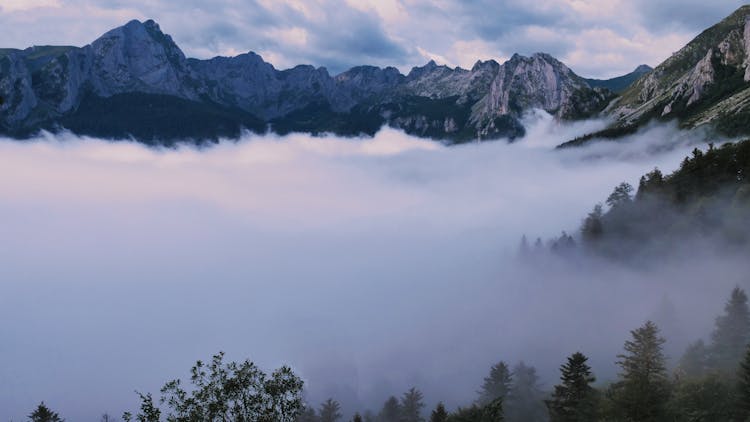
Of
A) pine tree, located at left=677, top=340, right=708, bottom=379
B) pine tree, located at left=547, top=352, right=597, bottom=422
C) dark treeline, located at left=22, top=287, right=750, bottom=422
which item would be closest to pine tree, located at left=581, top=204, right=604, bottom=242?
dark treeline, located at left=22, top=287, right=750, bottom=422

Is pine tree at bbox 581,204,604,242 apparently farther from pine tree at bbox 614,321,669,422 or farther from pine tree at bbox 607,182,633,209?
pine tree at bbox 614,321,669,422

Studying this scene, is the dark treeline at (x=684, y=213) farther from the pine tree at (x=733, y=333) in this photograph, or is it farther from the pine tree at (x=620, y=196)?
the pine tree at (x=733, y=333)

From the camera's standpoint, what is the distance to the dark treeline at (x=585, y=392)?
30.8 m

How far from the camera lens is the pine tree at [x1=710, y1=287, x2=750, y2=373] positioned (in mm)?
62188

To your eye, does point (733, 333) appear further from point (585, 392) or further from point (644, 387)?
point (644, 387)

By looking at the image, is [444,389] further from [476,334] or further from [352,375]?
[352,375]

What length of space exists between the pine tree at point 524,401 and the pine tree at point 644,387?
36829 mm

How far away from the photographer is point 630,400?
146 feet

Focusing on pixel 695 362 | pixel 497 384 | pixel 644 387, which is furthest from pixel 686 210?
pixel 644 387

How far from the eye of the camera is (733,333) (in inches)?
2484

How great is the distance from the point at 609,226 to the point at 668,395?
350ft

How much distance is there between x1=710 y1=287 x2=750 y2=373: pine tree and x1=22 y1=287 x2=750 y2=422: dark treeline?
11 centimetres

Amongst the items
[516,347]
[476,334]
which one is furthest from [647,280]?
[476,334]

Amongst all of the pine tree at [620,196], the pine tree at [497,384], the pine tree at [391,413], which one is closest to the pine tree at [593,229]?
the pine tree at [620,196]
